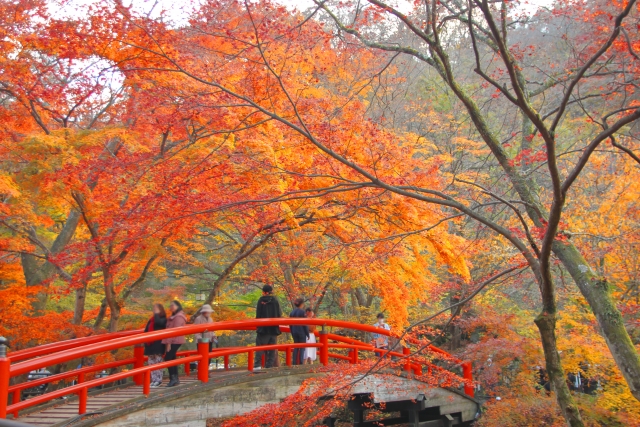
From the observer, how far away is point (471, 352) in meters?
14.9

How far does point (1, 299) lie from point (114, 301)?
214cm

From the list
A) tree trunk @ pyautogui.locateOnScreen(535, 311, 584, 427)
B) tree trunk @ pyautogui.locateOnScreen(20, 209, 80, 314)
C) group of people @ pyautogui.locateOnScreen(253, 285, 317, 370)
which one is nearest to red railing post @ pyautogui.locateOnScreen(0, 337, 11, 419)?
group of people @ pyautogui.locateOnScreen(253, 285, 317, 370)

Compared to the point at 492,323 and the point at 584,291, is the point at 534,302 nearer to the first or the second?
the point at 492,323

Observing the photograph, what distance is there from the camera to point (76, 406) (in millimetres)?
6914

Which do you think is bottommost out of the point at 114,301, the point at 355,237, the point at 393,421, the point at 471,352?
the point at 393,421

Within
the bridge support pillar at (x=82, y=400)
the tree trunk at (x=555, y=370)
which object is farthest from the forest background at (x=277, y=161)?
the bridge support pillar at (x=82, y=400)

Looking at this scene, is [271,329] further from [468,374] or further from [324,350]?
[468,374]

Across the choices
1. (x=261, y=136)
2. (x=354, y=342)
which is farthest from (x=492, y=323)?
(x=261, y=136)

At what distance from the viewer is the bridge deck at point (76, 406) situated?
615cm

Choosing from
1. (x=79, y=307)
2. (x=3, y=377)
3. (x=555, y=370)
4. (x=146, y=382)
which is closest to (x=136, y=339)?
(x=146, y=382)

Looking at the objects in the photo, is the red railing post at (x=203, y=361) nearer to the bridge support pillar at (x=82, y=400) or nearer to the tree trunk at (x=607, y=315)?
the bridge support pillar at (x=82, y=400)

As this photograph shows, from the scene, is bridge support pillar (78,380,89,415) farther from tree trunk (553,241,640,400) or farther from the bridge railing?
tree trunk (553,241,640,400)

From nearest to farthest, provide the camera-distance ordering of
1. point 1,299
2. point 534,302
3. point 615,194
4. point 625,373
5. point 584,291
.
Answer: point 625,373
point 584,291
point 1,299
point 615,194
point 534,302

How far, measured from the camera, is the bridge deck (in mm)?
6152
